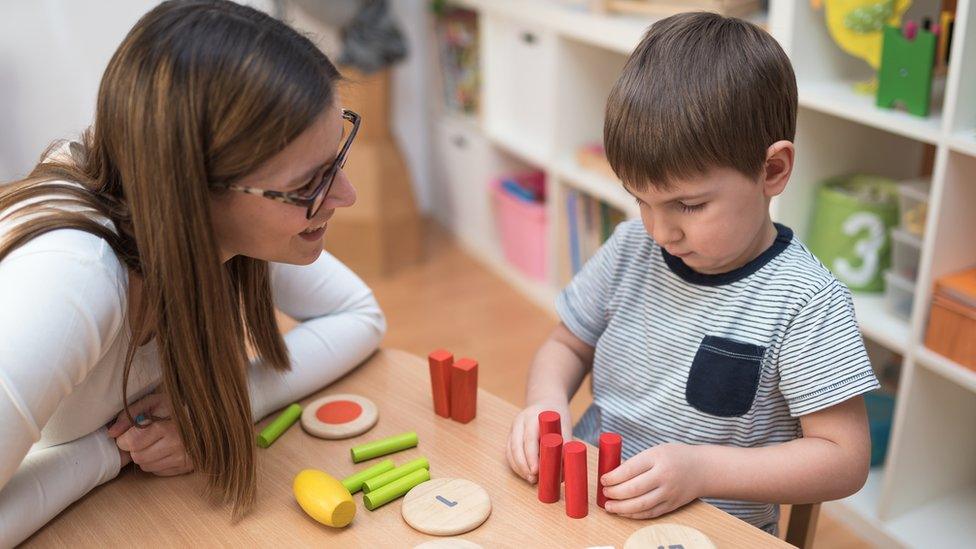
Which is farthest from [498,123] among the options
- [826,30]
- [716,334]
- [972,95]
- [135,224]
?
[135,224]

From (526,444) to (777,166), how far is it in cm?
39

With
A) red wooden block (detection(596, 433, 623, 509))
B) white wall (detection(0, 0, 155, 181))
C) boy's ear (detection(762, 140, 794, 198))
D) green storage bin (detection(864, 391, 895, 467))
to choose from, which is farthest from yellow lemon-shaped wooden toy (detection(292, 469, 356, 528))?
white wall (detection(0, 0, 155, 181))

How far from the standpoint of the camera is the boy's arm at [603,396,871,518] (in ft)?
2.97

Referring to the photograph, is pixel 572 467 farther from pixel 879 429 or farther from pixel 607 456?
pixel 879 429

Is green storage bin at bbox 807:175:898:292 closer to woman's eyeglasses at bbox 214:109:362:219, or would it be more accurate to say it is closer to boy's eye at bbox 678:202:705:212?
boy's eye at bbox 678:202:705:212

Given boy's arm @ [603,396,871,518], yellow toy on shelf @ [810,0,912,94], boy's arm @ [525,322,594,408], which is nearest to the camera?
boy's arm @ [603,396,871,518]

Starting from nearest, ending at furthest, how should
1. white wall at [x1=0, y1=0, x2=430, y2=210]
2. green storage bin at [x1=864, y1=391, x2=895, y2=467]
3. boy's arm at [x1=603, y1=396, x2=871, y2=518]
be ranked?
boy's arm at [x1=603, y1=396, x2=871, y2=518]
green storage bin at [x1=864, y1=391, x2=895, y2=467]
white wall at [x1=0, y1=0, x2=430, y2=210]

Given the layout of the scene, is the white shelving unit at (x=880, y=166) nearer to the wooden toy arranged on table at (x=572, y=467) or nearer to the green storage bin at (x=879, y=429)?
the green storage bin at (x=879, y=429)

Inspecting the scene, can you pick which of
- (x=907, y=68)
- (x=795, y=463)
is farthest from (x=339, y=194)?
(x=907, y=68)

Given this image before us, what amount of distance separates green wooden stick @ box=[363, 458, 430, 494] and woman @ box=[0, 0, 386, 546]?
12 cm

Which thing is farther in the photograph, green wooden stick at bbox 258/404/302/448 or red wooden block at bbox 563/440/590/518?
green wooden stick at bbox 258/404/302/448

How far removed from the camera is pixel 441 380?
103 cm

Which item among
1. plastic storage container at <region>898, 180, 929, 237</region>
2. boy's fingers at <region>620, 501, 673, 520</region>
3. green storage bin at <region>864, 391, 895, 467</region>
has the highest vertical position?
boy's fingers at <region>620, 501, 673, 520</region>

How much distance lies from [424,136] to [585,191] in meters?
1.05
